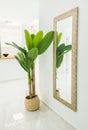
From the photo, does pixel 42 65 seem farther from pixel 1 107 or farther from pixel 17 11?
pixel 17 11

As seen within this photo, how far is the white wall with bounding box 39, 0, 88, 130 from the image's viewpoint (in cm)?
174

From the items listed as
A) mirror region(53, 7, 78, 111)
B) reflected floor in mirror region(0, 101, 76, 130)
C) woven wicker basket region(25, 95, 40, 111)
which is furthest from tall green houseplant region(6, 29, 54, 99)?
reflected floor in mirror region(0, 101, 76, 130)

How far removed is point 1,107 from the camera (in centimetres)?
273

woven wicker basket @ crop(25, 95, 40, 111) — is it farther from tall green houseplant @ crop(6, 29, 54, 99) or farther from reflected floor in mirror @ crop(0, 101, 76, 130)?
tall green houseplant @ crop(6, 29, 54, 99)

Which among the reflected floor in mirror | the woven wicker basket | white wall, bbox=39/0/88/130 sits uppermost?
white wall, bbox=39/0/88/130

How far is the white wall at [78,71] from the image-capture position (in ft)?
5.72

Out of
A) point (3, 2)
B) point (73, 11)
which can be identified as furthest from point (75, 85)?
point (3, 2)

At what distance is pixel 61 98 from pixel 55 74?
0.41 m

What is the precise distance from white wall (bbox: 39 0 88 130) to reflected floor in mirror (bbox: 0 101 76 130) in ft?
0.39

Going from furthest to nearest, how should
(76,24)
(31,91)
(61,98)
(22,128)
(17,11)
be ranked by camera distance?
(17,11) → (31,91) → (61,98) → (22,128) → (76,24)

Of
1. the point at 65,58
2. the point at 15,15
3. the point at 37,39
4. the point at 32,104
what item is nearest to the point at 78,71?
the point at 65,58

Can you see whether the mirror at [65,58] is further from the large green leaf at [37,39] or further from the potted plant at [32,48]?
the large green leaf at [37,39]

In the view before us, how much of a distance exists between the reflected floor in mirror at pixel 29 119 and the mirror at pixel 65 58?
0.33m

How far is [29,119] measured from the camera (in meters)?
2.30
